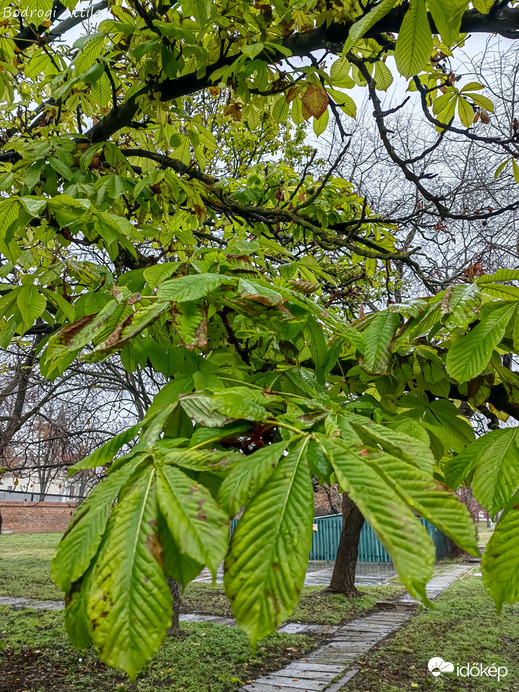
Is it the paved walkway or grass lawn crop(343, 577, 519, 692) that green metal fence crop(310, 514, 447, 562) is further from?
grass lawn crop(343, 577, 519, 692)

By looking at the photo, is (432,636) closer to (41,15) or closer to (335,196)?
(335,196)

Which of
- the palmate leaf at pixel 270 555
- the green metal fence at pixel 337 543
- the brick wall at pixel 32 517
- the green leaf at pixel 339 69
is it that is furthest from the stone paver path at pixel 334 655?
the brick wall at pixel 32 517

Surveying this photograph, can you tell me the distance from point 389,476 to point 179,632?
6103mm

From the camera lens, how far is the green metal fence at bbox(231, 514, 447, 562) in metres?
15.4

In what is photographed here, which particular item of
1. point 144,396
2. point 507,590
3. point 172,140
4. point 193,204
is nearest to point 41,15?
point 172,140

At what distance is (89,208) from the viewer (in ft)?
5.82

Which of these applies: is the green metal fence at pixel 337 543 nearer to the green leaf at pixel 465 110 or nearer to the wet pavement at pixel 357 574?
the wet pavement at pixel 357 574

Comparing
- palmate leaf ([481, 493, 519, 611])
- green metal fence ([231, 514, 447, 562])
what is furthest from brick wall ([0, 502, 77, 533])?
palmate leaf ([481, 493, 519, 611])

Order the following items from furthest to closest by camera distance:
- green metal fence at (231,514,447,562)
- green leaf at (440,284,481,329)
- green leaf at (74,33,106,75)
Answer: green metal fence at (231,514,447,562), green leaf at (74,33,106,75), green leaf at (440,284,481,329)

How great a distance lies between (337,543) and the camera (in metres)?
15.7

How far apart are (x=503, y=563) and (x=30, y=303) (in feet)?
5.77

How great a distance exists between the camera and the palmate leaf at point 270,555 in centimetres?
56

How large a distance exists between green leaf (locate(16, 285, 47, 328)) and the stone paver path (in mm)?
3862

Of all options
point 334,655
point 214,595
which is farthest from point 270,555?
point 214,595
